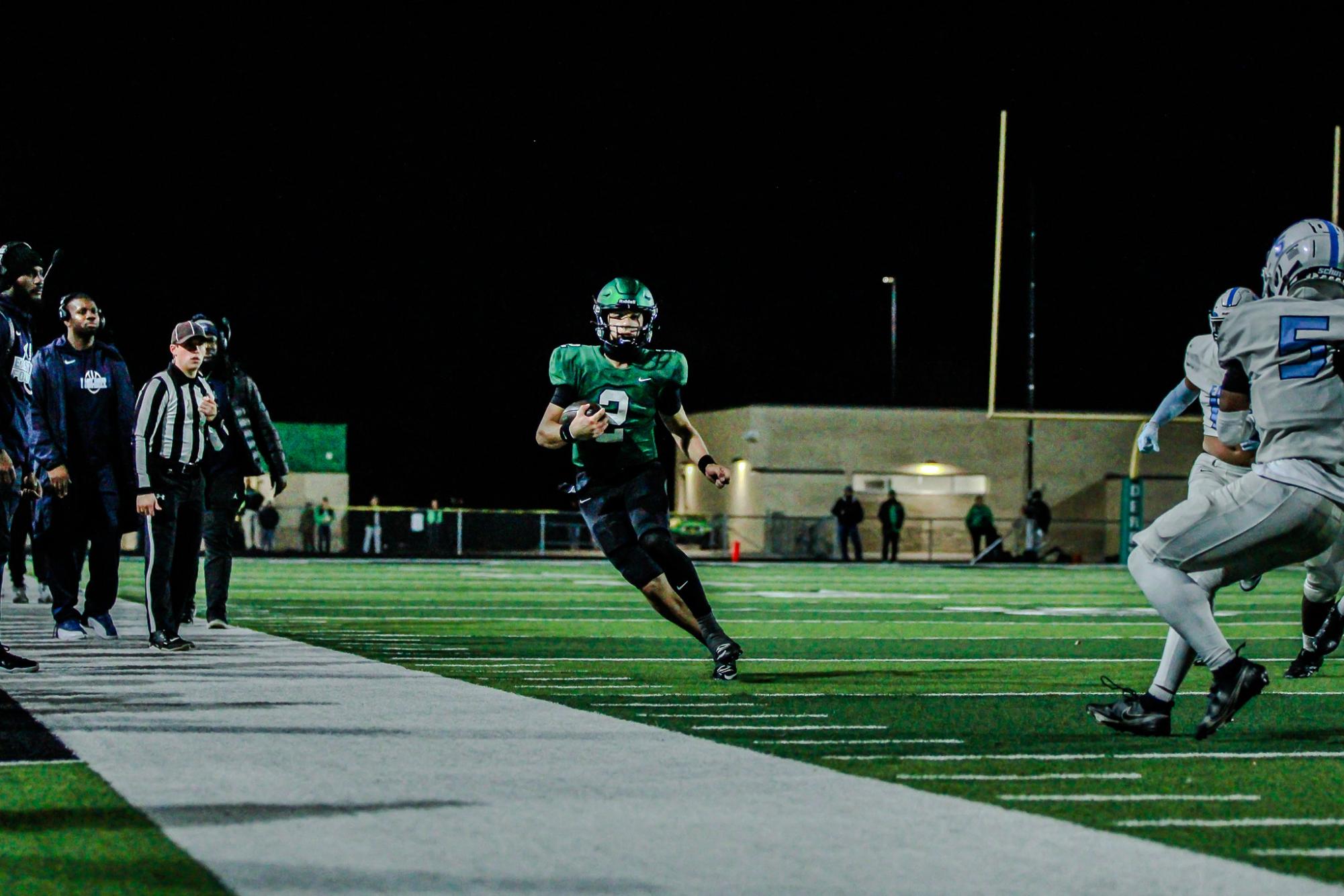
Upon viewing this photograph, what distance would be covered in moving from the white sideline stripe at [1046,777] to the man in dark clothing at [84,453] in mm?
5875

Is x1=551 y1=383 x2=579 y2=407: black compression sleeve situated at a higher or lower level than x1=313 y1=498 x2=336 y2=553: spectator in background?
higher

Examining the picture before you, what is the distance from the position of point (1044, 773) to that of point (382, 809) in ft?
6.06

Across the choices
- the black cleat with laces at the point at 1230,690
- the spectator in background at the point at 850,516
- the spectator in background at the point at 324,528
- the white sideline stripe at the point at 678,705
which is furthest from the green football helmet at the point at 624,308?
the spectator in background at the point at 324,528

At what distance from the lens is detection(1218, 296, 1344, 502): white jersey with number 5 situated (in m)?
5.31

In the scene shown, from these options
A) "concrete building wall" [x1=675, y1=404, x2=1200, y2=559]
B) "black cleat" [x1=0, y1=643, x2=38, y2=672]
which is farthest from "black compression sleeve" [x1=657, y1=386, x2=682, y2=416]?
"concrete building wall" [x1=675, y1=404, x2=1200, y2=559]

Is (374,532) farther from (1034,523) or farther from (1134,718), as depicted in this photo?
(1134,718)

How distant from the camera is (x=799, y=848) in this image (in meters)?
3.49

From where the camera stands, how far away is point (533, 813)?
3873mm

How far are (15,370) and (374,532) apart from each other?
27.8 meters

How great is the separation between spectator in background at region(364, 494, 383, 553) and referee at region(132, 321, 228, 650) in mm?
26397

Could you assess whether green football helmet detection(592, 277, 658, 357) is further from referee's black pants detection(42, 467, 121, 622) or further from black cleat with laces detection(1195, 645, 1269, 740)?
referee's black pants detection(42, 467, 121, 622)

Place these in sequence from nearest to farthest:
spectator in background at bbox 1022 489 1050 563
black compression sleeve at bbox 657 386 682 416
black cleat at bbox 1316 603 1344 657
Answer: black compression sleeve at bbox 657 386 682 416 < black cleat at bbox 1316 603 1344 657 < spectator in background at bbox 1022 489 1050 563

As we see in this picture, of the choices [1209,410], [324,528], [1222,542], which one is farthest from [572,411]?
[324,528]

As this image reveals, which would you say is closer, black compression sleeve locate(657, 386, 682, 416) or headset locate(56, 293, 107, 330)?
black compression sleeve locate(657, 386, 682, 416)
